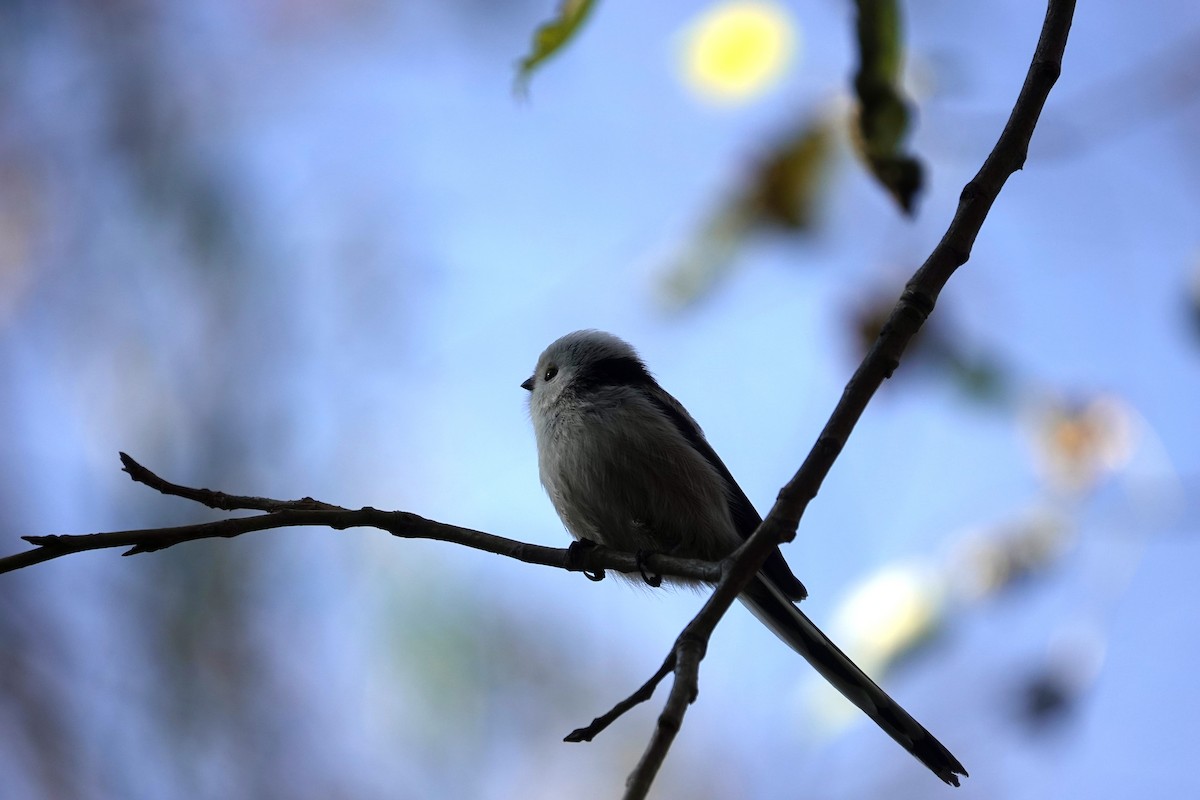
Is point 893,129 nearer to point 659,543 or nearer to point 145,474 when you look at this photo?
point 145,474

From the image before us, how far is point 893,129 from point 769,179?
1.27 meters

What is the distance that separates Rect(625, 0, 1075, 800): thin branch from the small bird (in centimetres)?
119

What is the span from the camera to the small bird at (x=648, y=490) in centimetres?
323

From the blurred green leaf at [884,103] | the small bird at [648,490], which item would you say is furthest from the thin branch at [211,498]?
the blurred green leaf at [884,103]

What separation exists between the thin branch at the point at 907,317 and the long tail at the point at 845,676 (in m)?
0.99

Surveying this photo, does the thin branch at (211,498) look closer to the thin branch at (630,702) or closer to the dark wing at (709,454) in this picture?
the thin branch at (630,702)

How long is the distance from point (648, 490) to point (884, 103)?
1834mm

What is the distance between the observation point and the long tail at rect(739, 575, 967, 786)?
2605mm

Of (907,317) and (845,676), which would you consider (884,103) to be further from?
(845,676)

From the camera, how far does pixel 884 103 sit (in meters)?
1.73

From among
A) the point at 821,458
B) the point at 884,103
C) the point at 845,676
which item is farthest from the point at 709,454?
the point at 884,103

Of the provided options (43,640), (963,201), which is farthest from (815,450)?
(43,640)

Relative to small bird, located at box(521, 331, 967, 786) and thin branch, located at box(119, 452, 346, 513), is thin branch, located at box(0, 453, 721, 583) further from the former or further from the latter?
small bird, located at box(521, 331, 967, 786)

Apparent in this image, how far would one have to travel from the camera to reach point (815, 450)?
6.57 feet
